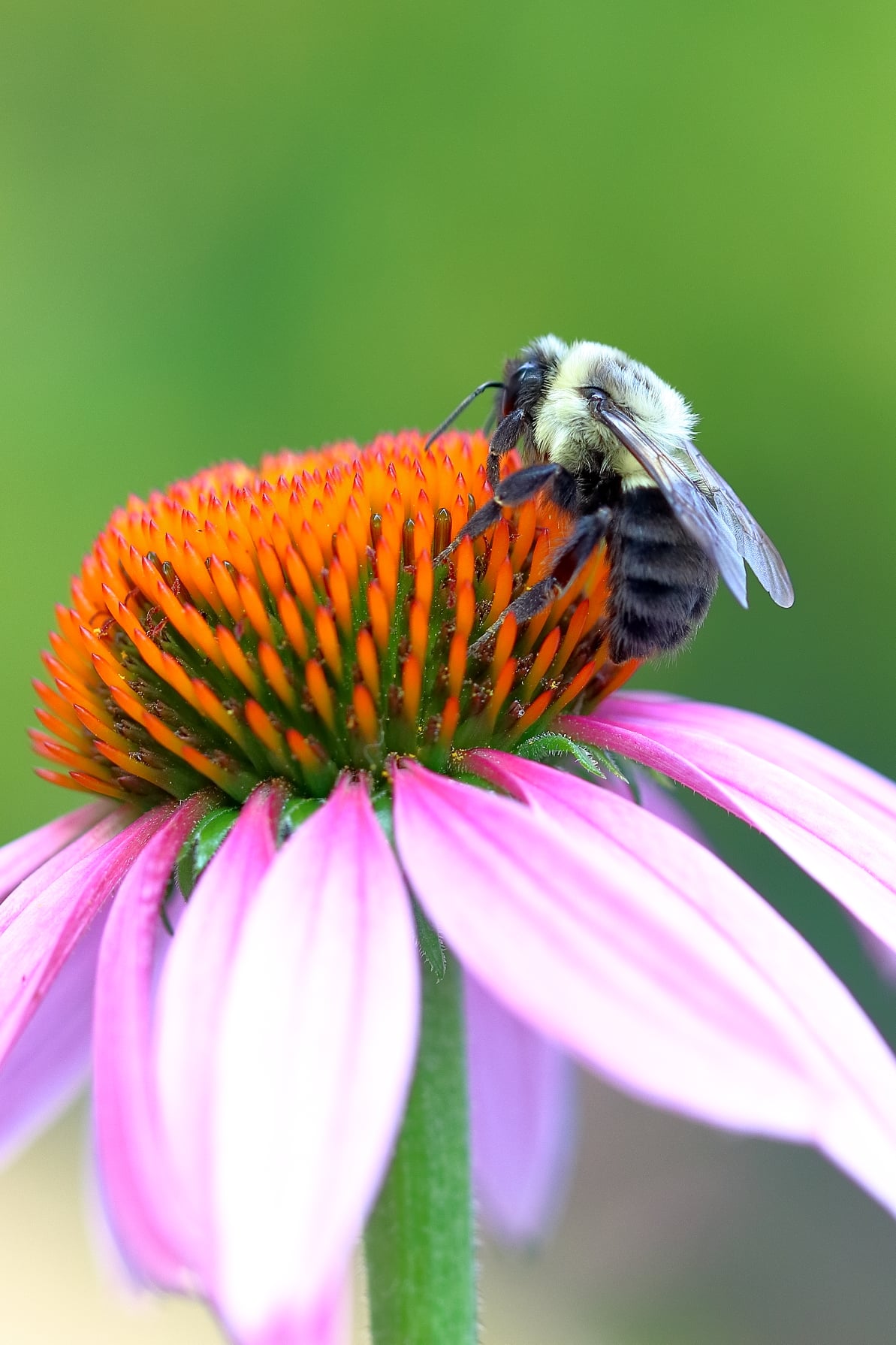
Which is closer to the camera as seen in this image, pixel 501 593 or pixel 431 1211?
pixel 431 1211

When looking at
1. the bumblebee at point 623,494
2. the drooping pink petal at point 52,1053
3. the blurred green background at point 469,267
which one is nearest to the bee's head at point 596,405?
the bumblebee at point 623,494

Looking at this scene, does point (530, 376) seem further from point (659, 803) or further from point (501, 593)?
point (659, 803)

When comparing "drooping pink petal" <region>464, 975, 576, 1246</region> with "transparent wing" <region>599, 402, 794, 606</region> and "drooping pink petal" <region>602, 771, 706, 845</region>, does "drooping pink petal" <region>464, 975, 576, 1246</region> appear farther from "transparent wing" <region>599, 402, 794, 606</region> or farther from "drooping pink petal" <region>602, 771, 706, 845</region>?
"transparent wing" <region>599, 402, 794, 606</region>

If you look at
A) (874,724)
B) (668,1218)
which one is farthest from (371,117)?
(668,1218)

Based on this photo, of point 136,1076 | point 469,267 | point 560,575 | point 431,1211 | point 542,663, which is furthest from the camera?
point 469,267

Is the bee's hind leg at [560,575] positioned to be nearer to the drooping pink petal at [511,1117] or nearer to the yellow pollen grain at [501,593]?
the yellow pollen grain at [501,593]

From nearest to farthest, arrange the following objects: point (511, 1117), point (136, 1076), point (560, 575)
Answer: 1. point (136, 1076)
2. point (560, 575)
3. point (511, 1117)

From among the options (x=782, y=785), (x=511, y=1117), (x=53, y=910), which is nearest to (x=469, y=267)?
(x=511, y=1117)

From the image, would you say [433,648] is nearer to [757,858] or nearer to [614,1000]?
[614,1000]
